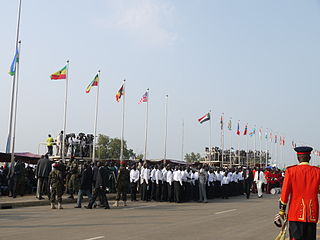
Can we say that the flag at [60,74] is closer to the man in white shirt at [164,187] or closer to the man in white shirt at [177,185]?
the man in white shirt at [164,187]

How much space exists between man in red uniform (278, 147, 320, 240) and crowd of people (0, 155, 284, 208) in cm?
1144

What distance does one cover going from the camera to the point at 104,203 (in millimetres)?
17609

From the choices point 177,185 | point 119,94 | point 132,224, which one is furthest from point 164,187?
point 119,94

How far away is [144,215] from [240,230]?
444cm

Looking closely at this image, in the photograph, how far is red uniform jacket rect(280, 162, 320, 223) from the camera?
6.88 m

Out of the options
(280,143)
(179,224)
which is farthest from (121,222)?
(280,143)

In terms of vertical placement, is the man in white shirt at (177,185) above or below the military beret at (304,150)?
below

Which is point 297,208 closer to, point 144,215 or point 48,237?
point 48,237

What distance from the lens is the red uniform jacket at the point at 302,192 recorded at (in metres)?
6.88

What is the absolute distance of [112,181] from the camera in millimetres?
24094

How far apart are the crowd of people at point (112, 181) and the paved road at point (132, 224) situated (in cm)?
124

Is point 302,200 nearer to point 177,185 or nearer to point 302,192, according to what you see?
point 302,192

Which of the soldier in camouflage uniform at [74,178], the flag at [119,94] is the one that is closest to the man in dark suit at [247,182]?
the soldier in camouflage uniform at [74,178]

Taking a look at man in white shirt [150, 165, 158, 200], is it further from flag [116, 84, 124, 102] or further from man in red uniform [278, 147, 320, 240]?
man in red uniform [278, 147, 320, 240]
